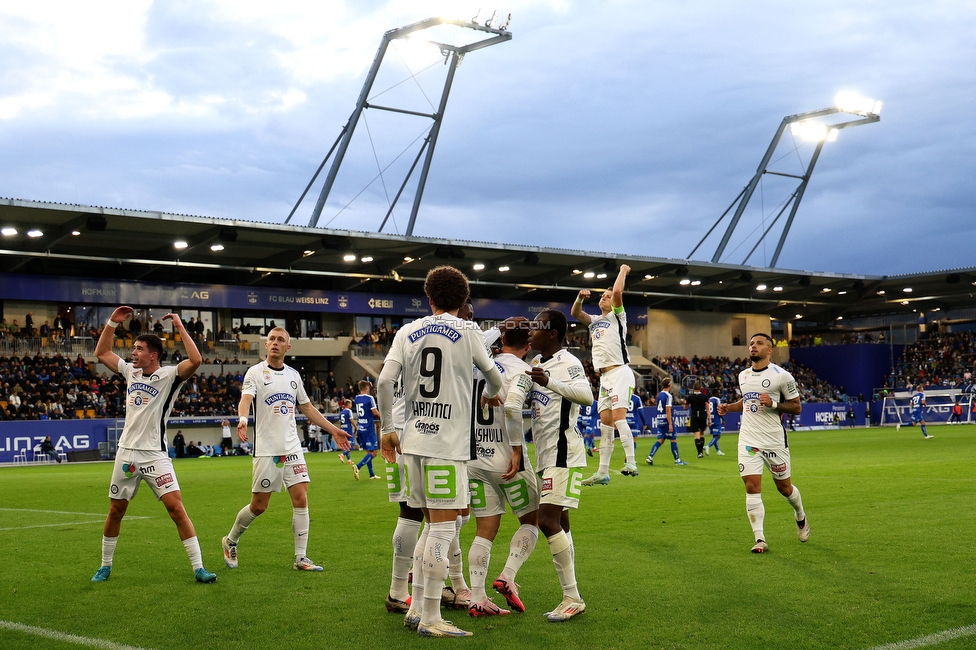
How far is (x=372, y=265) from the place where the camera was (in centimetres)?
4919

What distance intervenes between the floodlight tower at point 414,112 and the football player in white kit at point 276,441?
31006 mm

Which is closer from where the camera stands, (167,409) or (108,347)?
(167,409)

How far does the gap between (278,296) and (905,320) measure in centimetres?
4946

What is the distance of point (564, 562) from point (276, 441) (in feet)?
11.7

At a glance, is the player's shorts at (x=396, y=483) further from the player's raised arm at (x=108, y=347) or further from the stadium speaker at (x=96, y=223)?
the stadium speaker at (x=96, y=223)

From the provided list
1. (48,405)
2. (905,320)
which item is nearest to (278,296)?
(48,405)

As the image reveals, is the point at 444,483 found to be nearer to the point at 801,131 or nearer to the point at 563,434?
the point at 563,434

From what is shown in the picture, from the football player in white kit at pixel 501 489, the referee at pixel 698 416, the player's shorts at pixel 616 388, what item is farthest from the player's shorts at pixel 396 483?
the referee at pixel 698 416

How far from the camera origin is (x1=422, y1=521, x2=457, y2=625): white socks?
225 inches

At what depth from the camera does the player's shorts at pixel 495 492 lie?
6.60 meters

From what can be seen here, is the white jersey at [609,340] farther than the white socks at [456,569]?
Yes

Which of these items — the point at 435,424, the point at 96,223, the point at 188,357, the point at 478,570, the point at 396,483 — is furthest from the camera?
the point at 96,223

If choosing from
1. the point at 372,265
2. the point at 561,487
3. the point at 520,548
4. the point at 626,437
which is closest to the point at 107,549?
the point at 520,548

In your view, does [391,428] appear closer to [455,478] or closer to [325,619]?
[455,478]
